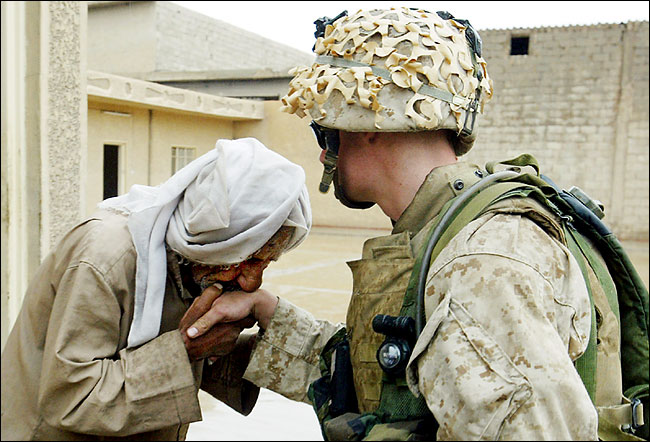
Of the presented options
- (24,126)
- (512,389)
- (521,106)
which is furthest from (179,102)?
(512,389)

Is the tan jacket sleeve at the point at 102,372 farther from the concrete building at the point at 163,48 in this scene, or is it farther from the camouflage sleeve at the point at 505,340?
the concrete building at the point at 163,48

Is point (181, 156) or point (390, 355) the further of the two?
point (181, 156)

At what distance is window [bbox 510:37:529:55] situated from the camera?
13.6m

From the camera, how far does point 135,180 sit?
1183 cm

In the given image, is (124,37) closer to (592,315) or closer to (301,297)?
(301,297)

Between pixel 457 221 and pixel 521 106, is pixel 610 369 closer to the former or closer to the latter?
pixel 457 221

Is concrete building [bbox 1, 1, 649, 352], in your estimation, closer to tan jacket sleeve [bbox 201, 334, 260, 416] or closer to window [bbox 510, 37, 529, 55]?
window [bbox 510, 37, 529, 55]

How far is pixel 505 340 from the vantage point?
0.97 m

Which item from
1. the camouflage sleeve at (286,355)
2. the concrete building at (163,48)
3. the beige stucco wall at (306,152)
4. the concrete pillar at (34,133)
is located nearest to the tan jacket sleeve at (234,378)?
the camouflage sleeve at (286,355)

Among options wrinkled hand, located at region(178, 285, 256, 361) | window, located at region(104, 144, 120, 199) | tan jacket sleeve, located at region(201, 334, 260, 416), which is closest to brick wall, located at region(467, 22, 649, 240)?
window, located at region(104, 144, 120, 199)

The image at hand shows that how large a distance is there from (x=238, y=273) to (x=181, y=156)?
11760mm

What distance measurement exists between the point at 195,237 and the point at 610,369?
3.16 feet

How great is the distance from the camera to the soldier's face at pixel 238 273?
1658 mm

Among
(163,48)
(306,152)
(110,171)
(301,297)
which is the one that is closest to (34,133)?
(301,297)
